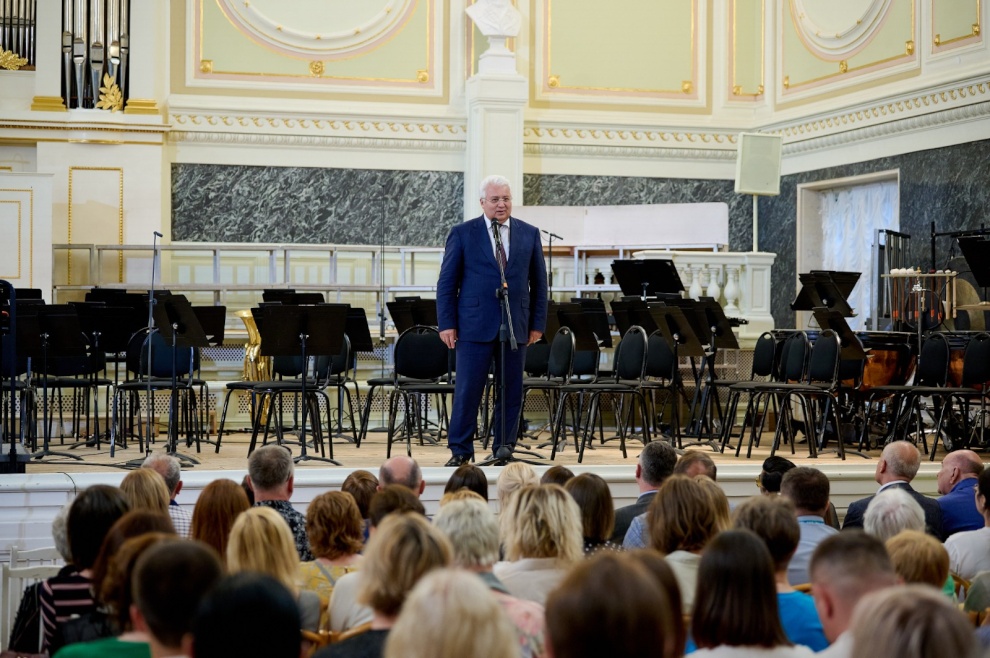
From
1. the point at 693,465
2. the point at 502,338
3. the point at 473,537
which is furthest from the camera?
A: the point at 502,338

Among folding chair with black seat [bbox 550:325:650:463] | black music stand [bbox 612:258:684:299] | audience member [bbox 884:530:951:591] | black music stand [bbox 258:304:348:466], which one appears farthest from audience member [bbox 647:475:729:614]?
black music stand [bbox 612:258:684:299]

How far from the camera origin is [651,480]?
4.30m

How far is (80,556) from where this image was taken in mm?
2914

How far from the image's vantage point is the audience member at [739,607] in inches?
85.7

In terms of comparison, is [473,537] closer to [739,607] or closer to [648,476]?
[739,607]

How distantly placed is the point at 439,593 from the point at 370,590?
651 millimetres

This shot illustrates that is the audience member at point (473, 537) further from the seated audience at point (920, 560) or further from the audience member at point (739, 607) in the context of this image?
the seated audience at point (920, 560)

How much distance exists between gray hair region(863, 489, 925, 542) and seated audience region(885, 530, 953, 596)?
55 centimetres

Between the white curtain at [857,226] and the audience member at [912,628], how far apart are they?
31.4 feet

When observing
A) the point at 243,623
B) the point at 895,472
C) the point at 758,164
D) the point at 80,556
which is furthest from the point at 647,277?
the point at 243,623

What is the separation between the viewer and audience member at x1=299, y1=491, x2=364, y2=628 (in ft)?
10.4

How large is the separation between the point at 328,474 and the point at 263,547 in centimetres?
292

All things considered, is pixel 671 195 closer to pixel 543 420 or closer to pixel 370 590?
pixel 543 420

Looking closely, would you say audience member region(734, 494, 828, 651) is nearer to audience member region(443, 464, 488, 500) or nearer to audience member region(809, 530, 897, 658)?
audience member region(809, 530, 897, 658)
